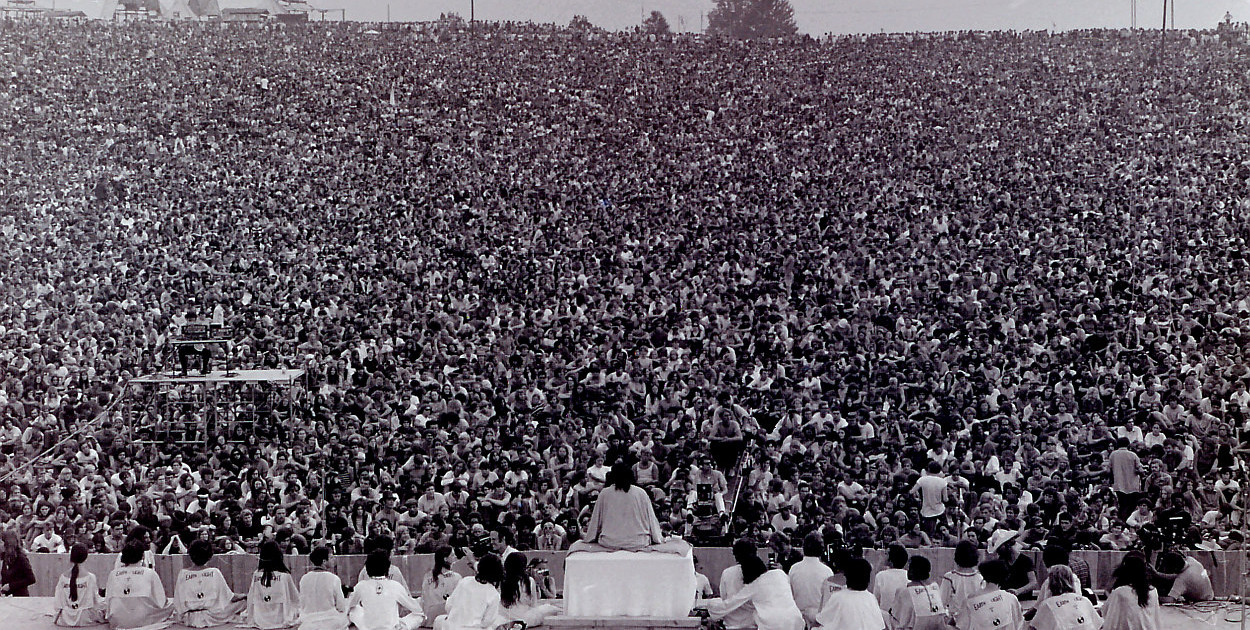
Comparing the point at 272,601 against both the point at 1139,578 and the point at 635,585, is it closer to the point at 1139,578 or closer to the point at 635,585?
the point at 635,585

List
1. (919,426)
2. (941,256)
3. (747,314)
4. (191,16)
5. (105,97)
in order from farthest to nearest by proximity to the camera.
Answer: (191,16) → (105,97) → (941,256) → (747,314) → (919,426)

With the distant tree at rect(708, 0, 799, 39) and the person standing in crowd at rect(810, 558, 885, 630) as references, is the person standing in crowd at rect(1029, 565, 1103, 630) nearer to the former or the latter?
the person standing in crowd at rect(810, 558, 885, 630)

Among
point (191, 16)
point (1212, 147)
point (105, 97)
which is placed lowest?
point (1212, 147)

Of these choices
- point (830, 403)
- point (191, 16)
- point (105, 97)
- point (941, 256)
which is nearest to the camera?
point (830, 403)

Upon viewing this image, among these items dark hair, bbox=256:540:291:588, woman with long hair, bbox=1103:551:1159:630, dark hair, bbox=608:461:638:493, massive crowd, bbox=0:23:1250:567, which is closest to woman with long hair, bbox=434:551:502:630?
dark hair, bbox=608:461:638:493

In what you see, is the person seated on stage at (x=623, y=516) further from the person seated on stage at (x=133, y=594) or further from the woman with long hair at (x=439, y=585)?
the person seated on stage at (x=133, y=594)

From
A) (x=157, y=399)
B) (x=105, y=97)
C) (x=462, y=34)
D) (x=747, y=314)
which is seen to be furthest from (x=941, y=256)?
(x=105, y=97)

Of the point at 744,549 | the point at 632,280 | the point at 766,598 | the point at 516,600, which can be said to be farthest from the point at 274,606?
the point at 632,280

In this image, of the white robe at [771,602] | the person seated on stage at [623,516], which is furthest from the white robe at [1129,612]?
the person seated on stage at [623,516]

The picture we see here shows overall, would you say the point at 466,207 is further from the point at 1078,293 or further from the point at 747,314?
the point at 1078,293
